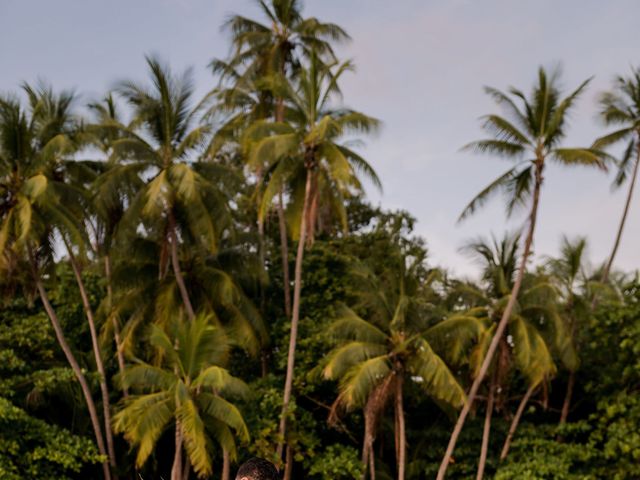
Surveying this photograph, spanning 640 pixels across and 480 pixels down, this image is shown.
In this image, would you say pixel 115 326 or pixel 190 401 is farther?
pixel 115 326

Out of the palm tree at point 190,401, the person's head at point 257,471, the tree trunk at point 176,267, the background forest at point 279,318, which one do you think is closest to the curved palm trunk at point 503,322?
the background forest at point 279,318

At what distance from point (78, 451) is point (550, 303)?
35.1 ft

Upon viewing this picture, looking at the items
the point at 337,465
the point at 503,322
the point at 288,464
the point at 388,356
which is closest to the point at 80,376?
the point at 288,464

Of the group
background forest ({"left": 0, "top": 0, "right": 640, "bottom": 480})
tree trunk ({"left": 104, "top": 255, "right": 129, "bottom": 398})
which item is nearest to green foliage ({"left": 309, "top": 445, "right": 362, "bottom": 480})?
background forest ({"left": 0, "top": 0, "right": 640, "bottom": 480})

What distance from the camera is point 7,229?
18.0m

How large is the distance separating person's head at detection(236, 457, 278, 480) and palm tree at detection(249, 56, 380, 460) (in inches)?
622

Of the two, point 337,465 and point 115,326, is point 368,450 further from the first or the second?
point 115,326

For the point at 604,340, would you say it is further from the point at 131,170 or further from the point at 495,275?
the point at 131,170

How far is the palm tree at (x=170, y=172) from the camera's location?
1920 cm

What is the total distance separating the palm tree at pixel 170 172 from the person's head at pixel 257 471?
15.7 metres

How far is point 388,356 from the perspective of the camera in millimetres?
19016

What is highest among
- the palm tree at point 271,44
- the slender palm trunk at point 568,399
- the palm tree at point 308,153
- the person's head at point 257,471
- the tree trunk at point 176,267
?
the palm tree at point 271,44

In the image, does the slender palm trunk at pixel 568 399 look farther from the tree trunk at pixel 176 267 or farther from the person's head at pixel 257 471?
the person's head at pixel 257 471

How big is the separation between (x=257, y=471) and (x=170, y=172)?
16.8 metres
